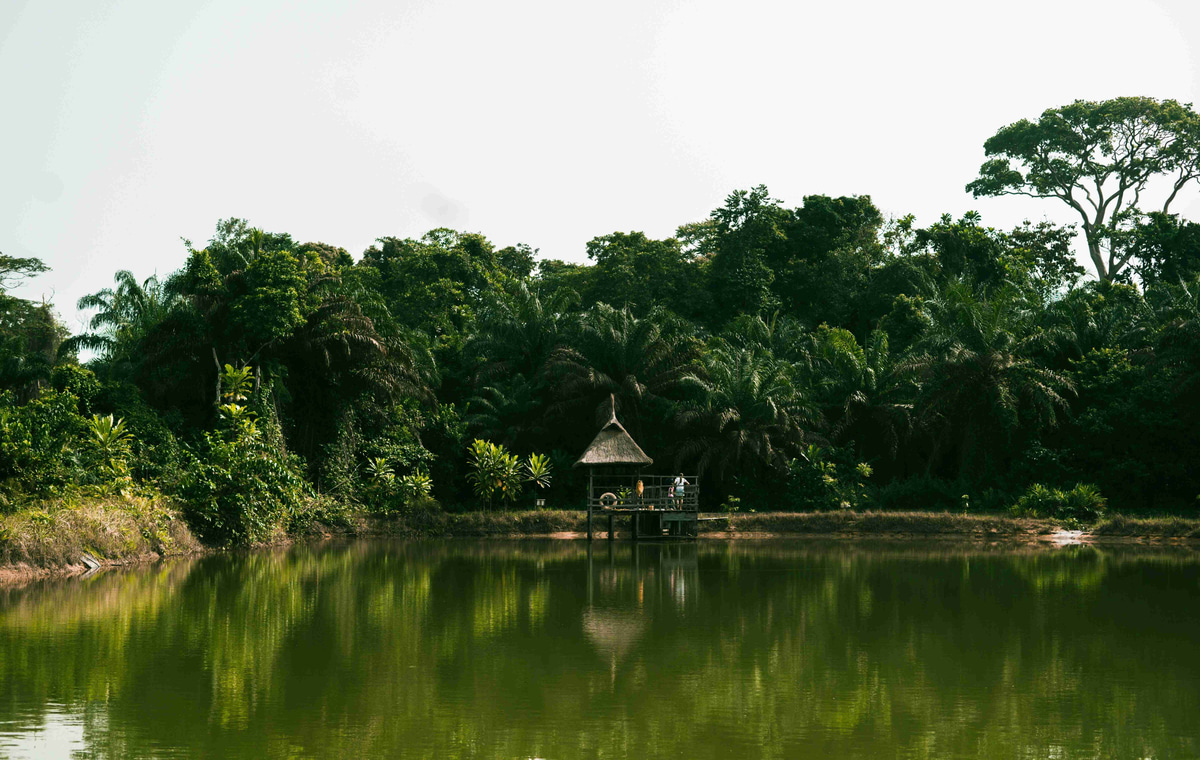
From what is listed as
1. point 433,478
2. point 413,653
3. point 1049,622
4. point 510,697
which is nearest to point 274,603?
point 413,653

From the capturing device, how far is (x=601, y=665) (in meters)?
10.5

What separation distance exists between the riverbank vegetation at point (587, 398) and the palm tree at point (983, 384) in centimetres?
7

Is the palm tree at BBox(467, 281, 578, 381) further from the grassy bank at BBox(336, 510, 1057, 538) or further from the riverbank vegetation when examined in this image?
the grassy bank at BBox(336, 510, 1057, 538)

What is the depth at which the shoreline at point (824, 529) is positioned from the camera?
2553 cm

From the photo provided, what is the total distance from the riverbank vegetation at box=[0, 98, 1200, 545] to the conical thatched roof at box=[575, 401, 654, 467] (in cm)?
142

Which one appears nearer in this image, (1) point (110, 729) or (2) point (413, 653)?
(1) point (110, 729)

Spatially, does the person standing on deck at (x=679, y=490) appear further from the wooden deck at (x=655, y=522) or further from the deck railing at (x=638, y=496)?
the wooden deck at (x=655, y=522)

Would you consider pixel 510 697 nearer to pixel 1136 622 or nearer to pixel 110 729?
pixel 110 729

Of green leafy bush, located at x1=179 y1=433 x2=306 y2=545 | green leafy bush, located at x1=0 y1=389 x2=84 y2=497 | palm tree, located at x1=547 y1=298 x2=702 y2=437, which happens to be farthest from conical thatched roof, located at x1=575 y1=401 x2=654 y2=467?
green leafy bush, located at x1=0 y1=389 x2=84 y2=497

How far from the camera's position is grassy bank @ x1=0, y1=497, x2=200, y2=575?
57.9 ft

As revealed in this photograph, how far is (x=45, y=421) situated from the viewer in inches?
855

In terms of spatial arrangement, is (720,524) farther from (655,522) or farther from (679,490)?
(679,490)

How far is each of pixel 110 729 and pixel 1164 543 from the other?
23281 mm

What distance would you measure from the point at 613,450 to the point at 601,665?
17.4 meters
